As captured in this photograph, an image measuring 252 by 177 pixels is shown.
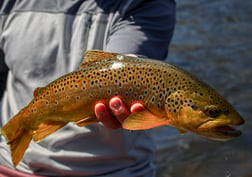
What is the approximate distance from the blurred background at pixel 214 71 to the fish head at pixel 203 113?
2.83 m

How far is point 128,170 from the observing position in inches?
123

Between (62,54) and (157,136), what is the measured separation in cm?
299

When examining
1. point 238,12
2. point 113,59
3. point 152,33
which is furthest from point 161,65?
point 238,12

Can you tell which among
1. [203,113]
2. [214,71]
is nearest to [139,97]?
[203,113]

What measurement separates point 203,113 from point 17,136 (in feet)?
3.96

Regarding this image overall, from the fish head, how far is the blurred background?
9.27 ft

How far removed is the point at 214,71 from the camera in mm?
7727

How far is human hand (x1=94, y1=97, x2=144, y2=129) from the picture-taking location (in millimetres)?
2439

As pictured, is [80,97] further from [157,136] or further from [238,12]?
[238,12]

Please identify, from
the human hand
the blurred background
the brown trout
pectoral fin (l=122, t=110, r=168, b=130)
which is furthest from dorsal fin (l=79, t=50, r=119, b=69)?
the blurred background

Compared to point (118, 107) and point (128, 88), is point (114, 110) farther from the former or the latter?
point (128, 88)

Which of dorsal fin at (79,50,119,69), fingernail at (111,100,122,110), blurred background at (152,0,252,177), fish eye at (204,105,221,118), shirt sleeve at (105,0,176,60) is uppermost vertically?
shirt sleeve at (105,0,176,60)

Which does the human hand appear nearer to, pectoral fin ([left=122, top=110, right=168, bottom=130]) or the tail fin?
pectoral fin ([left=122, top=110, right=168, bottom=130])

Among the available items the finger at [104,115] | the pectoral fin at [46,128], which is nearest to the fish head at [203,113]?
the finger at [104,115]
